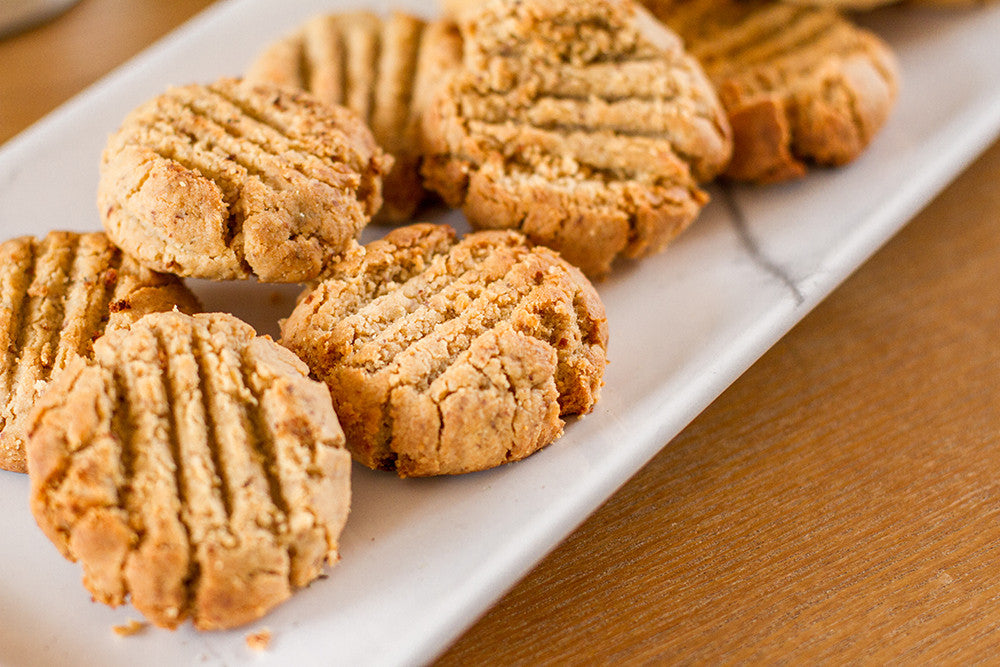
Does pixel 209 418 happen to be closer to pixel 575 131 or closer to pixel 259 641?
pixel 259 641

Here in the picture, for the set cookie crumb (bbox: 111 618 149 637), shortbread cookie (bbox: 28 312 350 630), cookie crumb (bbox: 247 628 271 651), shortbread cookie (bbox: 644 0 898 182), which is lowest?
shortbread cookie (bbox: 644 0 898 182)

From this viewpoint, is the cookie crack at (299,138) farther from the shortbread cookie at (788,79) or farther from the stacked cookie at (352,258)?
the shortbread cookie at (788,79)

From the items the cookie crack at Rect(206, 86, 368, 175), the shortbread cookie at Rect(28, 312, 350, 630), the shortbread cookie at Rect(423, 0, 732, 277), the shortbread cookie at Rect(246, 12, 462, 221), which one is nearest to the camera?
the shortbread cookie at Rect(28, 312, 350, 630)

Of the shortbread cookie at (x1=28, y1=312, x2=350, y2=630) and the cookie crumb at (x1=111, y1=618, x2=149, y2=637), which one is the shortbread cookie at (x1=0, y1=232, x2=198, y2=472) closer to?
the shortbread cookie at (x1=28, y1=312, x2=350, y2=630)

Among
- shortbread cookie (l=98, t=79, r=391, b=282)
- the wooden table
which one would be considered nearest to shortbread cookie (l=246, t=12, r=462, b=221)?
shortbread cookie (l=98, t=79, r=391, b=282)

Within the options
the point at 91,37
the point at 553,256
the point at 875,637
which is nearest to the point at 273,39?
the point at 91,37

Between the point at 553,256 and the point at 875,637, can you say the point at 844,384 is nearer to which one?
the point at 875,637

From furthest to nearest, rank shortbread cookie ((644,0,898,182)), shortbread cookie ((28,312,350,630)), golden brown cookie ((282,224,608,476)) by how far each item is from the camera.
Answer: shortbread cookie ((644,0,898,182)) → golden brown cookie ((282,224,608,476)) → shortbread cookie ((28,312,350,630))
